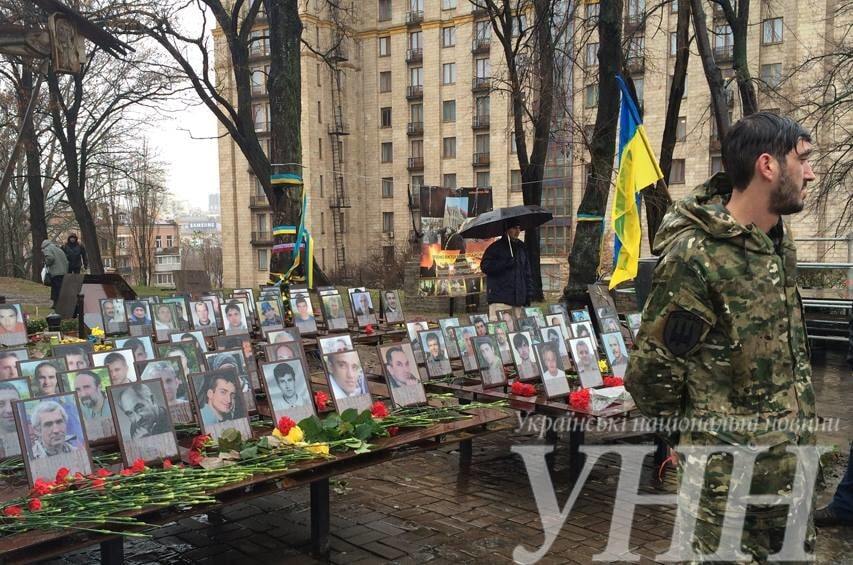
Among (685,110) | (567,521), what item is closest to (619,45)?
(567,521)

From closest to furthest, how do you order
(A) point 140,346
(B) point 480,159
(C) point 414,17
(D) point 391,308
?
(A) point 140,346 → (D) point 391,308 → (B) point 480,159 → (C) point 414,17

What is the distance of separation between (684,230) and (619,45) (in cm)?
773

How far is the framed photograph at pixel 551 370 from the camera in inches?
225

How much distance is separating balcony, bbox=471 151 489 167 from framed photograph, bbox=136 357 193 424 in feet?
149

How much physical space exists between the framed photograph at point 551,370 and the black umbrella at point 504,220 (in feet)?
14.6

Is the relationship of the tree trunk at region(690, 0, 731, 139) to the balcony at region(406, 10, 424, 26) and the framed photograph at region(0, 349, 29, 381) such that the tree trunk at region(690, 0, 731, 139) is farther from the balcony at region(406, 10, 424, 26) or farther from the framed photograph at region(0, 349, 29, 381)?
the balcony at region(406, 10, 424, 26)

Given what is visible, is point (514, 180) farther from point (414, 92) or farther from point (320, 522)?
point (320, 522)

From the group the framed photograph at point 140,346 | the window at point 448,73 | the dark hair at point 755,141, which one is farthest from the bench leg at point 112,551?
the window at point 448,73

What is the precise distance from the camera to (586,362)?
6066 mm

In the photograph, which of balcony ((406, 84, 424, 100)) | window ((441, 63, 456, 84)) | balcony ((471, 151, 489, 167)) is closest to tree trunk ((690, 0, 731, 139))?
balcony ((471, 151, 489, 167))

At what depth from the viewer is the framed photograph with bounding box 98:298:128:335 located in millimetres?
8938

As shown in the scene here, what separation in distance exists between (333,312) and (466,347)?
3.70 meters

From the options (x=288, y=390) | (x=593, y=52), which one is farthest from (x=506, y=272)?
(x=593, y=52)

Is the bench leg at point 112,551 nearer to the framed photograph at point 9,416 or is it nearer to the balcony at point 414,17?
the framed photograph at point 9,416
